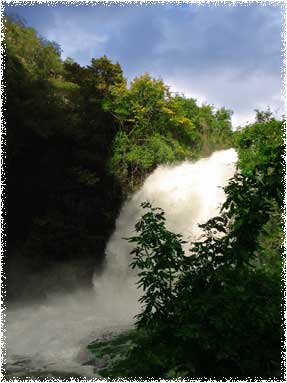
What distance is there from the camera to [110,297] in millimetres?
18000

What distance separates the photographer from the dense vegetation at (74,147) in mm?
16859

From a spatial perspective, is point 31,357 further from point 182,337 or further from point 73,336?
point 182,337

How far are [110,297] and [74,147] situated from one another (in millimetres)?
7192

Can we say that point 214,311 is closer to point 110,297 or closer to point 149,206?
point 149,206

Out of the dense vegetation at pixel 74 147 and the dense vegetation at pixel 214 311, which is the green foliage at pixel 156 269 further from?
the dense vegetation at pixel 74 147

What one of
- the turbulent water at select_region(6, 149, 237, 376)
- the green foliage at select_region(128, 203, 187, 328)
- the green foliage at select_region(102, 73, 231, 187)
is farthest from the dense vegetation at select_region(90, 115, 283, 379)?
the green foliage at select_region(102, 73, 231, 187)

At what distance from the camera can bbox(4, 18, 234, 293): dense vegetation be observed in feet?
55.3

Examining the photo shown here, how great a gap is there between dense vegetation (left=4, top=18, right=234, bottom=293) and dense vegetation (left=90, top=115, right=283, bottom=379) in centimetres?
1278

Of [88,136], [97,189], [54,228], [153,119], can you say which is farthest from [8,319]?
[153,119]

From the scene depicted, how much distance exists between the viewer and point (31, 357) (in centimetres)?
1017

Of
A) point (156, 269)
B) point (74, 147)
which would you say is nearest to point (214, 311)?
point (156, 269)

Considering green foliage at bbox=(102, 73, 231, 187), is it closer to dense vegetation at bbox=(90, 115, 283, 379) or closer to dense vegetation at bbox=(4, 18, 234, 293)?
dense vegetation at bbox=(4, 18, 234, 293)

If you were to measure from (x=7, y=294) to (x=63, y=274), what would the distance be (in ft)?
8.31

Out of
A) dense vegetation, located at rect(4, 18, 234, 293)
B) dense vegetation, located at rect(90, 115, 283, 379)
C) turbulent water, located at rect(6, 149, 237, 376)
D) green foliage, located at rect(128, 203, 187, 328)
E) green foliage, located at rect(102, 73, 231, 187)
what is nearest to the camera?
dense vegetation, located at rect(90, 115, 283, 379)
